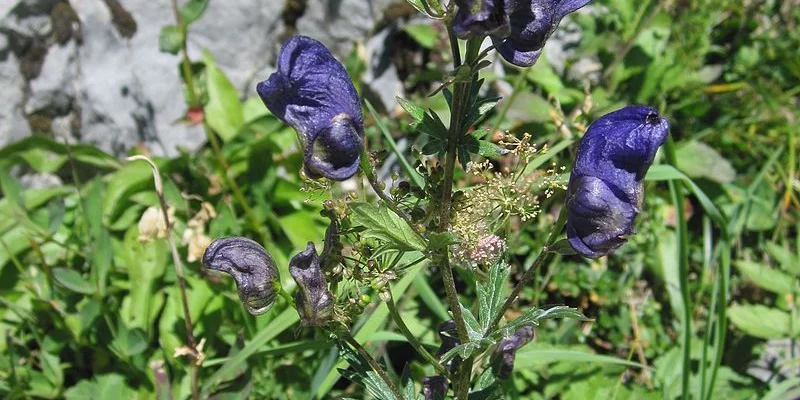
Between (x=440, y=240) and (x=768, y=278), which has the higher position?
(x=440, y=240)

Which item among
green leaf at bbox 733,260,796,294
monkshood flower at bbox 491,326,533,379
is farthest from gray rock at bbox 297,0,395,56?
monkshood flower at bbox 491,326,533,379

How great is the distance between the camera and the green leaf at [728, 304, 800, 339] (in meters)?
2.79

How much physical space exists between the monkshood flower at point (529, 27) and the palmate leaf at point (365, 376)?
27.5 inches

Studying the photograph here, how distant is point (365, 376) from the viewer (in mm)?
1682

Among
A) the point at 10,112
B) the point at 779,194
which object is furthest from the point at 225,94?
the point at 779,194

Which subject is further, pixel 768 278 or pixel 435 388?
pixel 768 278

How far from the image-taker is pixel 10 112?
345 centimetres

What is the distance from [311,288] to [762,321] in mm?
2024

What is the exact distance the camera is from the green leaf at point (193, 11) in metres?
2.92

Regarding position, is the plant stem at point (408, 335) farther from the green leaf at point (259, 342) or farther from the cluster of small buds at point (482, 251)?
the green leaf at point (259, 342)

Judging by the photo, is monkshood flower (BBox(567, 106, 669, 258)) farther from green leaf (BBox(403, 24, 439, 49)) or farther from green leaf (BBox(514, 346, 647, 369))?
green leaf (BBox(403, 24, 439, 49))

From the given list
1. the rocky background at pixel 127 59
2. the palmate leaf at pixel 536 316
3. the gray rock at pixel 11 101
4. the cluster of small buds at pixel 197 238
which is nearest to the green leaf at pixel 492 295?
the palmate leaf at pixel 536 316

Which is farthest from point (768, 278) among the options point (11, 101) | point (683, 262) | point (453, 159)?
point (11, 101)

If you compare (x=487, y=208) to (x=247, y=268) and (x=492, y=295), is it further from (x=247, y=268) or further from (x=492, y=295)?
(x=247, y=268)
